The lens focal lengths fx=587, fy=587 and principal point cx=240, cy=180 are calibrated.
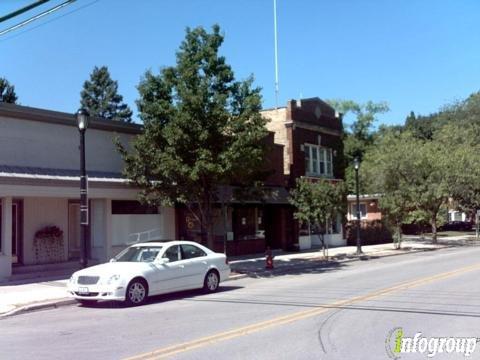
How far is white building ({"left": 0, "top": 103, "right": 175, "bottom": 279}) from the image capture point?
18.2m

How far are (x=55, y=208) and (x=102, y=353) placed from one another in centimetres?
1405

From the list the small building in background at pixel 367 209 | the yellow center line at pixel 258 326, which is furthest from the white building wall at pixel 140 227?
the small building in background at pixel 367 209

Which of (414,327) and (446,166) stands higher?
(446,166)

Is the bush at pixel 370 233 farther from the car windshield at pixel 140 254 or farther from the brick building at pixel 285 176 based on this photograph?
the car windshield at pixel 140 254

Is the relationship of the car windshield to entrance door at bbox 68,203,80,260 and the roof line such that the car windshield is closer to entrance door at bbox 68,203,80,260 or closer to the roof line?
the roof line

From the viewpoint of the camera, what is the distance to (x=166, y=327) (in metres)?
9.97

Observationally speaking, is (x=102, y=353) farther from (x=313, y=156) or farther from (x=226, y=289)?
(x=313, y=156)

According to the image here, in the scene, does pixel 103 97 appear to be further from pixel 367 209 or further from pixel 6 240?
pixel 6 240

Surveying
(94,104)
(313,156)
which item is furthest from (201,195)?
(94,104)

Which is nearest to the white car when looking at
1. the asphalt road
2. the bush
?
the asphalt road

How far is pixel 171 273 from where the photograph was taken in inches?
555

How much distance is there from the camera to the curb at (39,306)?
1266 cm

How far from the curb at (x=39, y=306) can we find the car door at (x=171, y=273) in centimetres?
221

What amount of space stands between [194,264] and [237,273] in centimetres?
590
